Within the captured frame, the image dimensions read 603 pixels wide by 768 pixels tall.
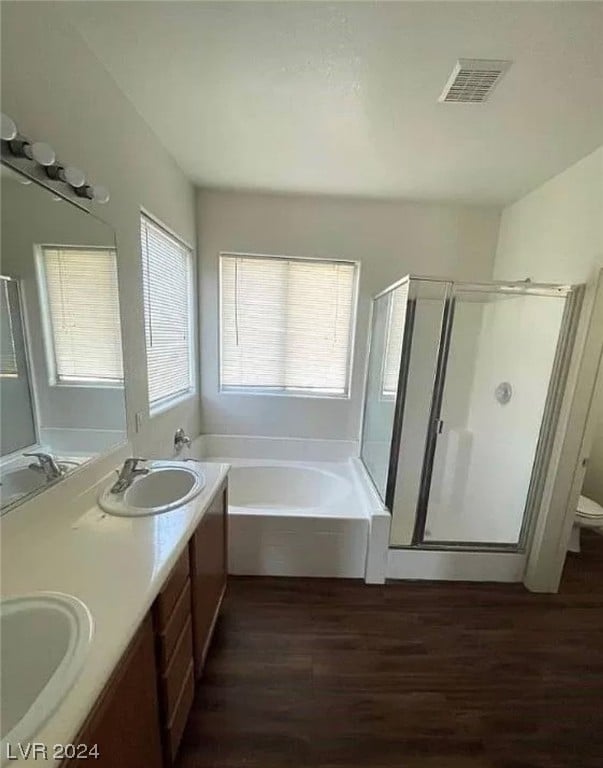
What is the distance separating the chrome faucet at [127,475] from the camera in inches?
59.6

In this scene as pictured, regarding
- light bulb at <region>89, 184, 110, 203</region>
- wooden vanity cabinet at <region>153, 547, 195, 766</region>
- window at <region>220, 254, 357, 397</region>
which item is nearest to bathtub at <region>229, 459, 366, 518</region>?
window at <region>220, 254, 357, 397</region>

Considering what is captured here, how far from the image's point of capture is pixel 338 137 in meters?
1.98

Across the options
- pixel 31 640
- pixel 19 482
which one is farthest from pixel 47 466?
pixel 31 640

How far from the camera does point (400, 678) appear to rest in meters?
1.64

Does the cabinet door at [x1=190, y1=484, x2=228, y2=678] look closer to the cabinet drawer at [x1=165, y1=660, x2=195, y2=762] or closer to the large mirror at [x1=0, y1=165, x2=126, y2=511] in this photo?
the cabinet drawer at [x1=165, y1=660, x2=195, y2=762]

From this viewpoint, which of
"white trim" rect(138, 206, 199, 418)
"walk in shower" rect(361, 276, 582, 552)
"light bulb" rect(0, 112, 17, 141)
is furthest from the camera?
"white trim" rect(138, 206, 199, 418)

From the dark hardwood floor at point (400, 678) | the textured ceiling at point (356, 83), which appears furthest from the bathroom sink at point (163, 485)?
the textured ceiling at point (356, 83)

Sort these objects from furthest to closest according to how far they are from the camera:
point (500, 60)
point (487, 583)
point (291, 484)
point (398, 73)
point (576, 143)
Answer: point (291, 484), point (487, 583), point (576, 143), point (398, 73), point (500, 60)

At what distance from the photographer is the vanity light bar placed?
37.9 inches

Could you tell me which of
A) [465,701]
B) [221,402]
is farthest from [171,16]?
[465,701]

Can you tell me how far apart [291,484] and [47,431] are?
84.1 inches

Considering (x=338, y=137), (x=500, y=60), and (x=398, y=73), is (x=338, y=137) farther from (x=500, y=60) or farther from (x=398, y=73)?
(x=500, y=60)

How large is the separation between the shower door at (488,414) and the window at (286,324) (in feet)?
3.13

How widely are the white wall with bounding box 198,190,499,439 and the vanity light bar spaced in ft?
5.24
